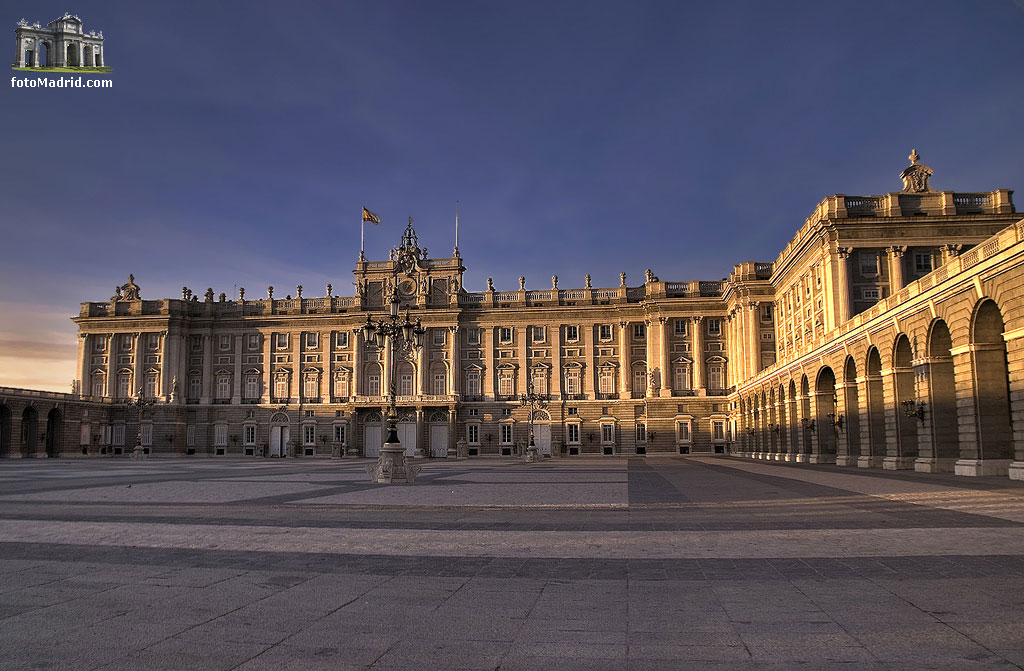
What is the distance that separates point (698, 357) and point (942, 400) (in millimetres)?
45469

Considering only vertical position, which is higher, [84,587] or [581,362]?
[581,362]

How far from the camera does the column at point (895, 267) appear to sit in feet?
159

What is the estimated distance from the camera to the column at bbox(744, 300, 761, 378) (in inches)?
2665

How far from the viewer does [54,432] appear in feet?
243

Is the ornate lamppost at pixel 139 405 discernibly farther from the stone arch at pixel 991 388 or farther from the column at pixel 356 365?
the stone arch at pixel 991 388

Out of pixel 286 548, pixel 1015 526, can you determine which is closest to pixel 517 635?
pixel 286 548

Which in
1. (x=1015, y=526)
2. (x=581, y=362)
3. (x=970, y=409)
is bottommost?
(x=1015, y=526)

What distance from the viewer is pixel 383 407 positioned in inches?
3125

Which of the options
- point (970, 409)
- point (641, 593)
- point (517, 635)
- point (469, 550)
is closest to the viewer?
point (517, 635)

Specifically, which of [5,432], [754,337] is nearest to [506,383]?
[754,337]

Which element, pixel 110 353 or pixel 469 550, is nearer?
pixel 469 550

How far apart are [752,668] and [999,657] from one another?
73.8 inches

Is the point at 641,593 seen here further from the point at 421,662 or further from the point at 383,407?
the point at 383,407

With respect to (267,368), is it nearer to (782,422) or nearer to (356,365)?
(356,365)
